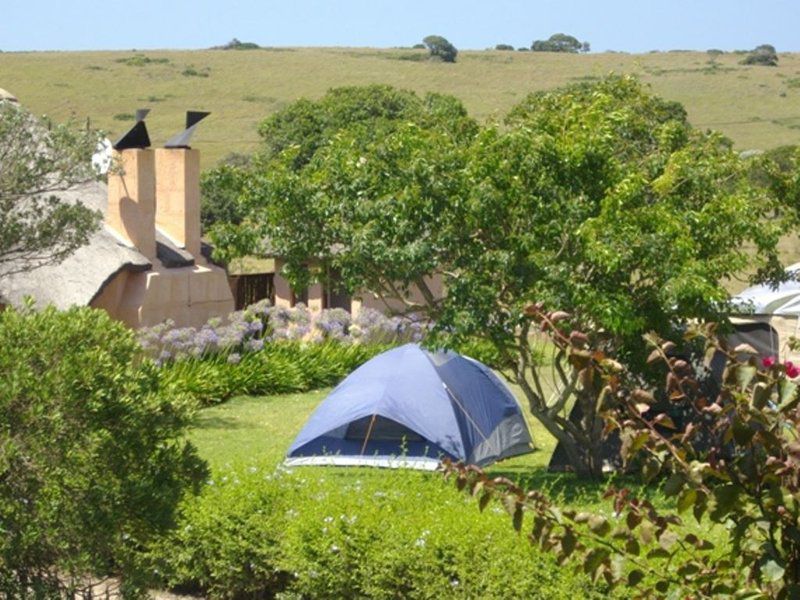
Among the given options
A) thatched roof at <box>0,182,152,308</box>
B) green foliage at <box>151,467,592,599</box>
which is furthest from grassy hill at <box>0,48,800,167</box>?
green foliage at <box>151,467,592,599</box>

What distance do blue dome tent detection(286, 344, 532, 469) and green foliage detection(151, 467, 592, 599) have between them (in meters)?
4.51

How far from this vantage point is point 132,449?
691 cm

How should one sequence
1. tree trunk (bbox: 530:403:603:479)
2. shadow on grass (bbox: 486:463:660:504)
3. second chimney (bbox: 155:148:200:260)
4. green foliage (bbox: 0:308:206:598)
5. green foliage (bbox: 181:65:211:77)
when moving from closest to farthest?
1. green foliage (bbox: 0:308:206:598)
2. shadow on grass (bbox: 486:463:660:504)
3. tree trunk (bbox: 530:403:603:479)
4. second chimney (bbox: 155:148:200:260)
5. green foliage (bbox: 181:65:211:77)

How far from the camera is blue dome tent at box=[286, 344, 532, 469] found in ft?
47.9

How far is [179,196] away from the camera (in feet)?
75.8

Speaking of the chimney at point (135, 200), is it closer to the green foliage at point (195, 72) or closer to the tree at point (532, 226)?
the tree at point (532, 226)

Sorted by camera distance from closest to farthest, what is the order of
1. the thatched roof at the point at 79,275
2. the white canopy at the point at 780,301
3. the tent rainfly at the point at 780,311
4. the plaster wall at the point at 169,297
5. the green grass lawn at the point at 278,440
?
the green grass lawn at the point at 278,440
the thatched roof at the point at 79,275
the tent rainfly at the point at 780,311
the plaster wall at the point at 169,297
the white canopy at the point at 780,301

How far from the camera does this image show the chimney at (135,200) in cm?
2120

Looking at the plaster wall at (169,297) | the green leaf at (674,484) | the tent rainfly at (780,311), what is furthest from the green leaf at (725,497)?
the plaster wall at (169,297)

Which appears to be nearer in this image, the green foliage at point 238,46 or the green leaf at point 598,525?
the green leaf at point 598,525

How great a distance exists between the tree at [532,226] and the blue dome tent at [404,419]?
181 centimetres

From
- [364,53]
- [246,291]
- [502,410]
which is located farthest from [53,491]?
[364,53]

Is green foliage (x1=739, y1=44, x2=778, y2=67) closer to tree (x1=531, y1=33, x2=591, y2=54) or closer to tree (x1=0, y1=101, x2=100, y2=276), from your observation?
tree (x1=531, y1=33, x2=591, y2=54)

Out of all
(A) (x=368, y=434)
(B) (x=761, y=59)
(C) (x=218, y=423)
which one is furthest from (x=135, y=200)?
(B) (x=761, y=59)
